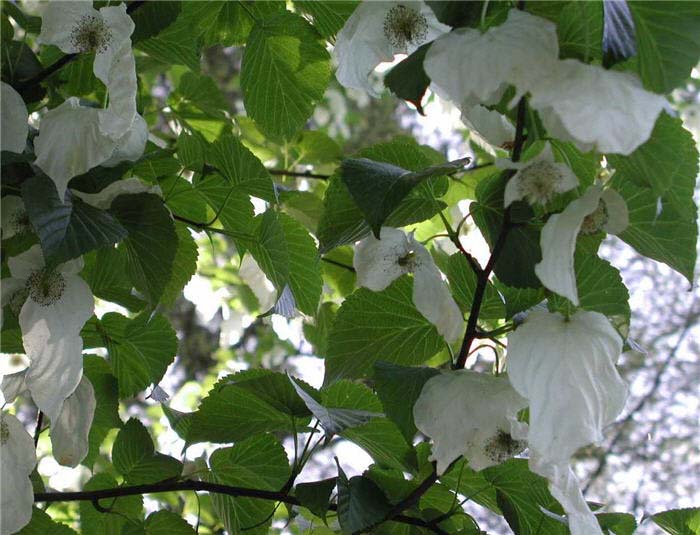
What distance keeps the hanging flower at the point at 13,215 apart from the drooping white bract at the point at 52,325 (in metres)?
0.02

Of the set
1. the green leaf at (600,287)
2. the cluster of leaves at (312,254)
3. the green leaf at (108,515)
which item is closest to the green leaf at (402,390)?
the cluster of leaves at (312,254)

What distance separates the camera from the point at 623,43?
0.48 metres

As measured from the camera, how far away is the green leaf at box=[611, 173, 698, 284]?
0.59 meters

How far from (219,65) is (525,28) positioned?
3.96m

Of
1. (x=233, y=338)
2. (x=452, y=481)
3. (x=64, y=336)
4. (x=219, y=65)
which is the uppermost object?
(x=64, y=336)

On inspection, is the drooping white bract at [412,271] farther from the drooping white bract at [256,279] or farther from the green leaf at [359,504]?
the drooping white bract at [256,279]

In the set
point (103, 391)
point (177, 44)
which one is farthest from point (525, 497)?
point (177, 44)

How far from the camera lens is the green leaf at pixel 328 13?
2.65 ft

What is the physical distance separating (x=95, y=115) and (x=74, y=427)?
9.3 inches

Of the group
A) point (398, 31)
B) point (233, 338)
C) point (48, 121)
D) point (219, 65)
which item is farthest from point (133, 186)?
point (219, 65)

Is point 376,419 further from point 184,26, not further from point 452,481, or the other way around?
point 184,26

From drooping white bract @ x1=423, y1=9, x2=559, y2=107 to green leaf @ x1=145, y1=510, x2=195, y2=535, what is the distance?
1.58 ft

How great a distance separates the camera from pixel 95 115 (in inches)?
24.2

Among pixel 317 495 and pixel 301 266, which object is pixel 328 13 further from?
pixel 317 495
